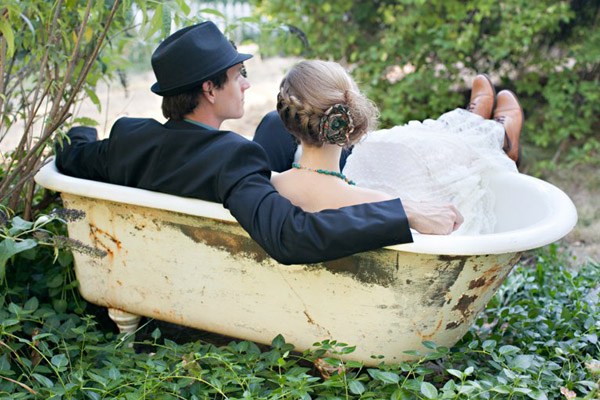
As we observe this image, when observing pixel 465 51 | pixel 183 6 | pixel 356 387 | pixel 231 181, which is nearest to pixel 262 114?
pixel 465 51

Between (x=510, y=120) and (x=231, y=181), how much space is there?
136 cm

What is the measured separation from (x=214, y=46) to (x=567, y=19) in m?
2.61

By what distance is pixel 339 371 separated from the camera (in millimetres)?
2084

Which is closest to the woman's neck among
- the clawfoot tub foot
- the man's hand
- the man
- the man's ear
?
the man

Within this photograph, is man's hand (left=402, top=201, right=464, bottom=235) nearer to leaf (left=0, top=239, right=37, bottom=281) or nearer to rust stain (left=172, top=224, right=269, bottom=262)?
rust stain (left=172, top=224, right=269, bottom=262)

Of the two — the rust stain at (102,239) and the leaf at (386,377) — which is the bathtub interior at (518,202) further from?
the rust stain at (102,239)

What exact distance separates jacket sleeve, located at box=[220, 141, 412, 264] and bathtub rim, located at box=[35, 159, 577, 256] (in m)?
0.07

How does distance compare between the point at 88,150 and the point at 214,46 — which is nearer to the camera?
the point at 214,46

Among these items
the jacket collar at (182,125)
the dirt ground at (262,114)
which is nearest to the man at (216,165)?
the jacket collar at (182,125)

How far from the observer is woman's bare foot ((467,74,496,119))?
2.95 metres

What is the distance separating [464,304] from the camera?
2.04 m

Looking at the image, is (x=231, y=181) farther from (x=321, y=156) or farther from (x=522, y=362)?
(x=522, y=362)

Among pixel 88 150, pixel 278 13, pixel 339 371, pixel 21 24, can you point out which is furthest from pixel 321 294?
pixel 278 13

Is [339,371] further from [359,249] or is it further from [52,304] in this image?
[52,304]
